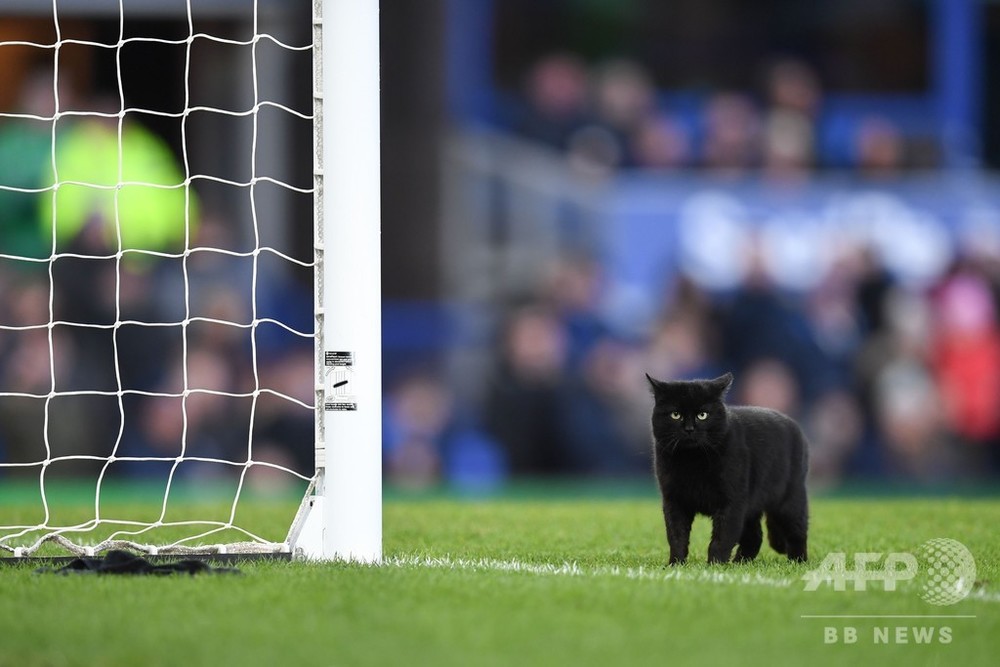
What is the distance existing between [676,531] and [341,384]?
1402 mm

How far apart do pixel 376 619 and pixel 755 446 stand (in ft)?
6.94

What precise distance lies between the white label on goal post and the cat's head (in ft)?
3.72

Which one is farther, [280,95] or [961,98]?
[961,98]

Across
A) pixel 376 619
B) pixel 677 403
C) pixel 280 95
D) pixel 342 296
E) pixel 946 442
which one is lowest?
pixel 946 442

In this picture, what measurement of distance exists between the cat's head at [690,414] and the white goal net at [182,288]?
1107 millimetres

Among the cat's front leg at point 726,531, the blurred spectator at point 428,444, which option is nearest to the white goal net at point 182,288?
the blurred spectator at point 428,444

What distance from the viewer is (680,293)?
43.9 feet

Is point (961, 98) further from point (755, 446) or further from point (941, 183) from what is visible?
point (755, 446)

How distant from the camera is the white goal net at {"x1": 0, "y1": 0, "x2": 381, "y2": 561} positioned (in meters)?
6.00

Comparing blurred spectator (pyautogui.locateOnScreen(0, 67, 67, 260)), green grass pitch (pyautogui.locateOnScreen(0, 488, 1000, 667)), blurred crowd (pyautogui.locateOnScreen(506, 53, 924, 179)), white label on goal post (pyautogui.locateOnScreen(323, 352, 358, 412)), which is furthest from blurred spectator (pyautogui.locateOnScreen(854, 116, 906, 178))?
white label on goal post (pyautogui.locateOnScreen(323, 352, 358, 412))

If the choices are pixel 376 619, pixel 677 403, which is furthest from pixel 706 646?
pixel 677 403

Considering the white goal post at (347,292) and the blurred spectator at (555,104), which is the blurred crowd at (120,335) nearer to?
the blurred spectator at (555,104)

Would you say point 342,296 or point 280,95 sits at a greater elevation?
point 280,95

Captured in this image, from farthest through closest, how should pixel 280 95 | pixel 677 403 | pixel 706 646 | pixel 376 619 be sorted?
pixel 280 95 < pixel 677 403 < pixel 376 619 < pixel 706 646
